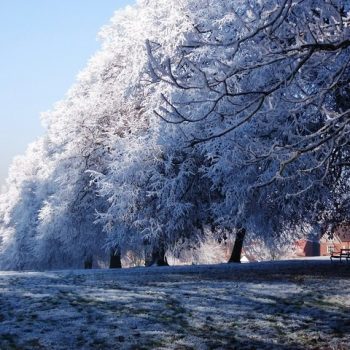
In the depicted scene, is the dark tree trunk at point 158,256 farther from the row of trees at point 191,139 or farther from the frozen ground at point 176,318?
the frozen ground at point 176,318

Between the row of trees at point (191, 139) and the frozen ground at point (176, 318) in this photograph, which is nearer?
the frozen ground at point (176, 318)

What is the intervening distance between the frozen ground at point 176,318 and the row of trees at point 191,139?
7.15ft

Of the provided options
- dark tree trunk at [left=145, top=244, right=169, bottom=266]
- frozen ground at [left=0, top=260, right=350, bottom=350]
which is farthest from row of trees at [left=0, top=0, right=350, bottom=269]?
frozen ground at [left=0, top=260, right=350, bottom=350]

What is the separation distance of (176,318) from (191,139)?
10.6 ft

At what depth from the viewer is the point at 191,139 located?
954 cm

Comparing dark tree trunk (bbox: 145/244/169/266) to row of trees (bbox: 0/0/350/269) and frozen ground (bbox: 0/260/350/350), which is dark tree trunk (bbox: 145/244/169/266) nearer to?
row of trees (bbox: 0/0/350/269)

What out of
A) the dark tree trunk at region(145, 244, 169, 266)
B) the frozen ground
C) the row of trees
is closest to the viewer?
the frozen ground

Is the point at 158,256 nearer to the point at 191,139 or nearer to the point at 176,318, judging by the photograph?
the point at 191,139

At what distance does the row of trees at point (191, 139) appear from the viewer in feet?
43.7

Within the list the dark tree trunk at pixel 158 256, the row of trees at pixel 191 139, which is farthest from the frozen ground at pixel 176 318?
the dark tree trunk at pixel 158 256

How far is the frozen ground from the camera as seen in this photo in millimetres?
6879

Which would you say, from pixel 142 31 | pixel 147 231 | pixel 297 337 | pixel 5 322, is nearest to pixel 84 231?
pixel 147 231

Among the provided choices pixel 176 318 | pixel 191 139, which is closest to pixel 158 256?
pixel 191 139

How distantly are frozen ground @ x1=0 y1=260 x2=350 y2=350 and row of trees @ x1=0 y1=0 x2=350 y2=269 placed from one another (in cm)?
218
